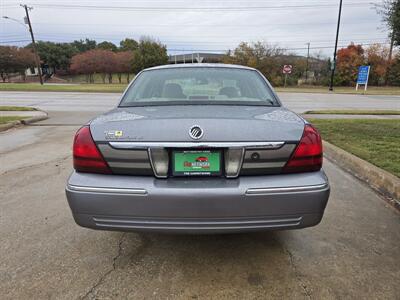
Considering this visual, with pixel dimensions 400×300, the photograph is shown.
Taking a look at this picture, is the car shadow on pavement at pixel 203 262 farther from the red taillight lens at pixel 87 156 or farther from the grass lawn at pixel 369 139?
the grass lawn at pixel 369 139

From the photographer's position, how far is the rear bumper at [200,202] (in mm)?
1937

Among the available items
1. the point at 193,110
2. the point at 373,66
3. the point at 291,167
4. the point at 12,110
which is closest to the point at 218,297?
the point at 291,167

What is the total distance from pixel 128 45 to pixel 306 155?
248 ft

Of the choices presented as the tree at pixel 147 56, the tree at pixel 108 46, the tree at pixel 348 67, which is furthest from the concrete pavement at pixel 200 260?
the tree at pixel 108 46

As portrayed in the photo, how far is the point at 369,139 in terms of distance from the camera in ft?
21.0

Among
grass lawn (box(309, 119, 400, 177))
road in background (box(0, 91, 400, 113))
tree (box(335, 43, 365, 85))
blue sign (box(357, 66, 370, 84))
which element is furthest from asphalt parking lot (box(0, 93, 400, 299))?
tree (box(335, 43, 365, 85))

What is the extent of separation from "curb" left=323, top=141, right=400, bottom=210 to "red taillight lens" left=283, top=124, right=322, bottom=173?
1953 millimetres

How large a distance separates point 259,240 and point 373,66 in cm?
4706

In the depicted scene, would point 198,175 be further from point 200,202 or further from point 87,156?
point 87,156

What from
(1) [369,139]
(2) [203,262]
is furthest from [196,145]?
(1) [369,139]

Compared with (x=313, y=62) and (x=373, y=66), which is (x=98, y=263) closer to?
(x=373, y=66)

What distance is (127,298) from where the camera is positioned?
6.70 feet

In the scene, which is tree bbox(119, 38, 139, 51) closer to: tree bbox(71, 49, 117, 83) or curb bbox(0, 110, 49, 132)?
tree bbox(71, 49, 117, 83)

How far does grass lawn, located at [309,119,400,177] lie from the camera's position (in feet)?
15.5
